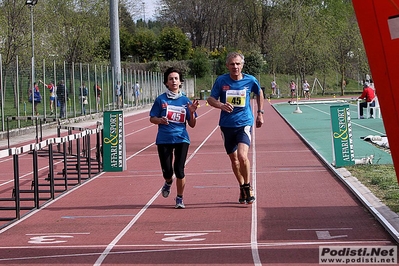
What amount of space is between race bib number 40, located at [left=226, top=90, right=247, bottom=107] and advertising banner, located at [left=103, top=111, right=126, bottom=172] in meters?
5.26

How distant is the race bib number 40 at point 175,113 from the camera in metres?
10.9

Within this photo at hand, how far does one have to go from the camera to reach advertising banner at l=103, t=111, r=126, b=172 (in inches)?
621

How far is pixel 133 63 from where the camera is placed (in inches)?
3184

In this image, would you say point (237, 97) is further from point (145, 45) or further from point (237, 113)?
point (145, 45)

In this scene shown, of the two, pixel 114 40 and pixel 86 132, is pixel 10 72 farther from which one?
pixel 86 132

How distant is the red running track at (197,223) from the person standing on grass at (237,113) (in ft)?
1.65

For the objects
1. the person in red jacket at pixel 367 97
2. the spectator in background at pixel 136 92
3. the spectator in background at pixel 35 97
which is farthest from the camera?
the spectator in background at pixel 136 92

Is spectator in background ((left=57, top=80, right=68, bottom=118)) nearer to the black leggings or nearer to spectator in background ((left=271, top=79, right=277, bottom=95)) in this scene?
the black leggings

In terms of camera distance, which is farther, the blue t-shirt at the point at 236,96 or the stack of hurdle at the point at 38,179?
the blue t-shirt at the point at 236,96

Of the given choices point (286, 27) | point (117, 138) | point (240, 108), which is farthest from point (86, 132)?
point (286, 27)

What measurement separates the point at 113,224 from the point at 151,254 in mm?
2046

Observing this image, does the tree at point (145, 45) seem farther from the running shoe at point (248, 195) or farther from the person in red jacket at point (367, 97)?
the running shoe at point (248, 195)

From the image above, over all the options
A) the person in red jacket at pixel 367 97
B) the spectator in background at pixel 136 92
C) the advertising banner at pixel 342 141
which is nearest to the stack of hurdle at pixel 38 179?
the advertising banner at pixel 342 141

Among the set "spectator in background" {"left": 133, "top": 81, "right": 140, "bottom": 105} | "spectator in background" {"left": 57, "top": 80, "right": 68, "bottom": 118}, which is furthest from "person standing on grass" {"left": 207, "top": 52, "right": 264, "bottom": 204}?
"spectator in background" {"left": 133, "top": 81, "right": 140, "bottom": 105}
